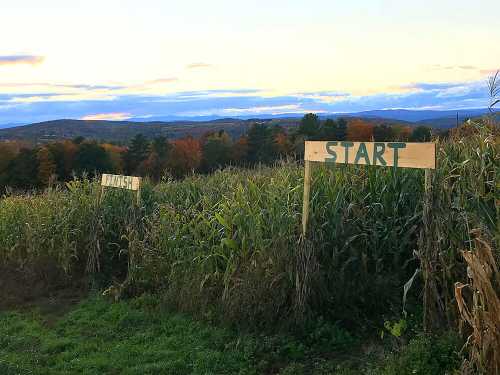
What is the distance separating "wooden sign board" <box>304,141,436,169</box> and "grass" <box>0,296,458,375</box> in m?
1.45

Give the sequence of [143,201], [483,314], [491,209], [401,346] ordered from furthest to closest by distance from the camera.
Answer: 1. [143,201]
2. [491,209]
3. [401,346]
4. [483,314]

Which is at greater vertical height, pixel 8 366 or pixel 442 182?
pixel 442 182

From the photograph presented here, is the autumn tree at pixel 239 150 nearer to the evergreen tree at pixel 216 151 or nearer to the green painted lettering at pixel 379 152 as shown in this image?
the evergreen tree at pixel 216 151

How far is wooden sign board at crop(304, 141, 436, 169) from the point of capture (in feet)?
13.8

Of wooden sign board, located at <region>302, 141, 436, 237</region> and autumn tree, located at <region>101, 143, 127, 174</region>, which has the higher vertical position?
wooden sign board, located at <region>302, 141, 436, 237</region>

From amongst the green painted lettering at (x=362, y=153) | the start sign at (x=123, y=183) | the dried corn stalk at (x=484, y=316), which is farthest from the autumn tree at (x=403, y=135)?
the dried corn stalk at (x=484, y=316)

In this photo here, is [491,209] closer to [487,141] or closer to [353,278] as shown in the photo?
[487,141]

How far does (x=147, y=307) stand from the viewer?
6203mm

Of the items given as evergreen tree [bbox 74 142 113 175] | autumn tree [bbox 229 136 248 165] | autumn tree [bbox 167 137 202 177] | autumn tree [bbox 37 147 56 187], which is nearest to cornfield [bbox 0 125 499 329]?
autumn tree [bbox 229 136 248 165]

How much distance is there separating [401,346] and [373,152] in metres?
1.70

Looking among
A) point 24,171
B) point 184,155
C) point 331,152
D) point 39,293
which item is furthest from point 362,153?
point 24,171

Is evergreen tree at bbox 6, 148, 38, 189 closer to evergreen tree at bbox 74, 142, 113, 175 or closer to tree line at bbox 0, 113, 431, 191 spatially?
tree line at bbox 0, 113, 431, 191

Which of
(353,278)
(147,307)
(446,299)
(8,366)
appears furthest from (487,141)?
(8,366)

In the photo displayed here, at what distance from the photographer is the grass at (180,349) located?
3.75m
